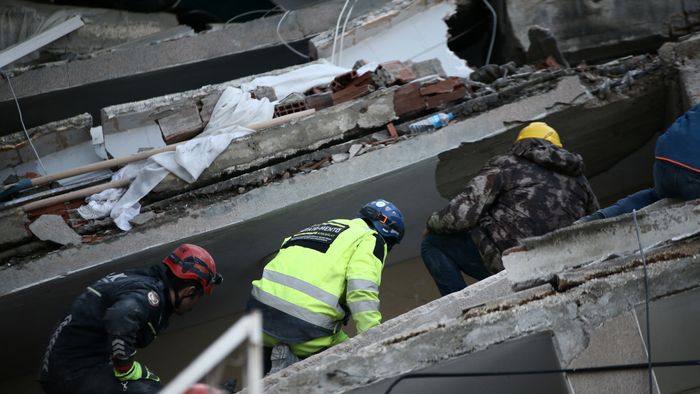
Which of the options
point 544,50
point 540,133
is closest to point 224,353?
point 540,133

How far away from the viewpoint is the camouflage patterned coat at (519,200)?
19.1ft

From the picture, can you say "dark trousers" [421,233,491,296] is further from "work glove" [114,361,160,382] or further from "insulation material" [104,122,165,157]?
"insulation material" [104,122,165,157]

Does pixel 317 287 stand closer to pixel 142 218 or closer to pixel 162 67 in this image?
pixel 142 218

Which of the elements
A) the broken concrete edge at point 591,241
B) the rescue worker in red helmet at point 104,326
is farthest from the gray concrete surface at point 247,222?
the broken concrete edge at point 591,241

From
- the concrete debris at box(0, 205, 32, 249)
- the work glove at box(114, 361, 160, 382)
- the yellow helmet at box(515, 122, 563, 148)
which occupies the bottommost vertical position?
the work glove at box(114, 361, 160, 382)

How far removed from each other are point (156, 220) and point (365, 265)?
6.47 ft

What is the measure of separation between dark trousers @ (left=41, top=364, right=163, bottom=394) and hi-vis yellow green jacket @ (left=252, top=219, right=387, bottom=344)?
0.80m

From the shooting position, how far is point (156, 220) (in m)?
6.64

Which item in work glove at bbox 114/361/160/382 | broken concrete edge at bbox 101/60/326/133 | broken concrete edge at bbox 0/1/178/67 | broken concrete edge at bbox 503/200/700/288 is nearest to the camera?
broken concrete edge at bbox 503/200/700/288

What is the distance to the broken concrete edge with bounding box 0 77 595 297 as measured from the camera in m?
6.53

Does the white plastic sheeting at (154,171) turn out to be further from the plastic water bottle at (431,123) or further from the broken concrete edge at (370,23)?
the broken concrete edge at (370,23)

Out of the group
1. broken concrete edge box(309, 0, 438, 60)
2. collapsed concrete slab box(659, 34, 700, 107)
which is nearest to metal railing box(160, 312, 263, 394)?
collapsed concrete slab box(659, 34, 700, 107)

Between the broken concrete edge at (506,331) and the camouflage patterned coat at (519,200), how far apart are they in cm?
188

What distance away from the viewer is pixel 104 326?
5258 mm
